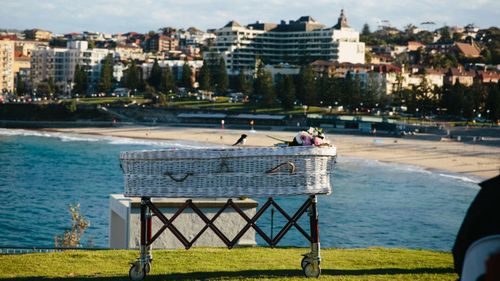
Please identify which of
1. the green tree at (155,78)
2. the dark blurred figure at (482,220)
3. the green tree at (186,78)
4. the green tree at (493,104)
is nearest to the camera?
the dark blurred figure at (482,220)

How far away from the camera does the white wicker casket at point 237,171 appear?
5617 millimetres

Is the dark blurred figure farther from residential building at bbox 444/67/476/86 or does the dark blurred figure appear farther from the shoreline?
residential building at bbox 444/67/476/86

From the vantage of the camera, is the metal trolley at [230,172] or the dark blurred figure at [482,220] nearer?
the dark blurred figure at [482,220]

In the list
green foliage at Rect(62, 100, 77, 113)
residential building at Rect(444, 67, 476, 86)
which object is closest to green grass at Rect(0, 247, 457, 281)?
green foliage at Rect(62, 100, 77, 113)

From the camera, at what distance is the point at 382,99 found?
9181 centimetres

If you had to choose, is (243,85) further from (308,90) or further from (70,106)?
(70,106)

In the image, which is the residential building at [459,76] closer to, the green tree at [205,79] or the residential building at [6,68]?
the green tree at [205,79]

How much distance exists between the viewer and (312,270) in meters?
6.02

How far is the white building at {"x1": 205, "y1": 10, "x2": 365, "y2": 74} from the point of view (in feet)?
415

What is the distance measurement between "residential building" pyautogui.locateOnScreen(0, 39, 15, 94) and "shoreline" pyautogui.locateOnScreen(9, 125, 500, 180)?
48.1 meters

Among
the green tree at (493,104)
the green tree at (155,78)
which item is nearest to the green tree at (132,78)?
the green tree at (155,78)

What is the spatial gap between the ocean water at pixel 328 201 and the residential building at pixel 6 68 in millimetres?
69679

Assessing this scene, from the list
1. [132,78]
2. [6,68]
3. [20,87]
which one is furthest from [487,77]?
[6,68]

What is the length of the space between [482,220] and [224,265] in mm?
4167
